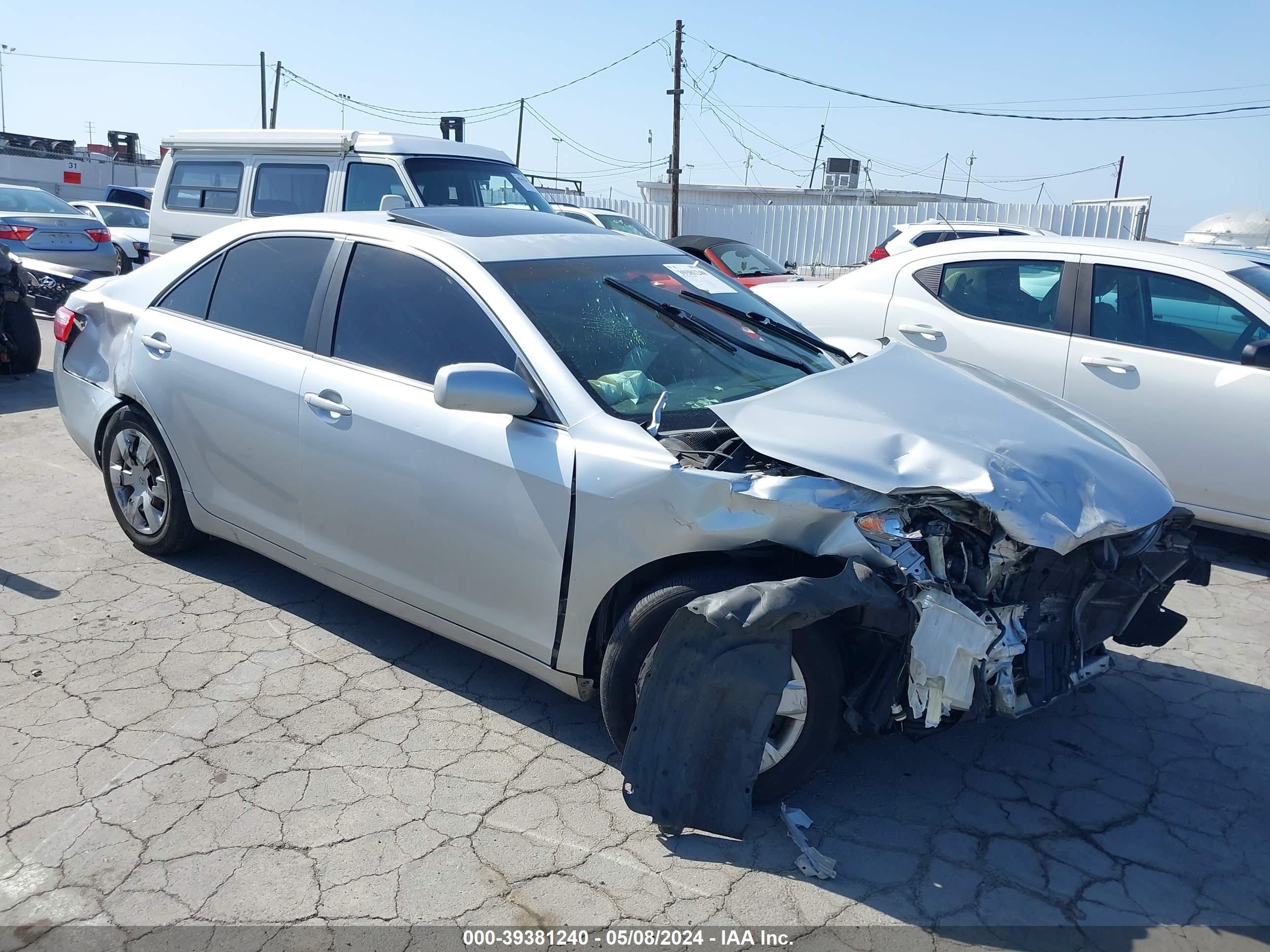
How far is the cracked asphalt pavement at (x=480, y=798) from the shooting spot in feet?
9.07

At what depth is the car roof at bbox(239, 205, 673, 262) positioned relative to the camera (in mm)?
3861

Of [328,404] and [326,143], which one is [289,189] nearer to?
[326,143]

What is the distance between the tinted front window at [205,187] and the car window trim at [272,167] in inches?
8.6

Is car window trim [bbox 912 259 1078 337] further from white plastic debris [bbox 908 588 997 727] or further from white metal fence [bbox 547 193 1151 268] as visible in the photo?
white metal fence [bbox 547 193 1151 268]

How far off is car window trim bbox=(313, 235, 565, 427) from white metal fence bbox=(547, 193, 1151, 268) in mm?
18846

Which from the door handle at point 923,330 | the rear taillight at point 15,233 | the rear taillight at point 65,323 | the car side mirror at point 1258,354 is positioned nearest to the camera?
the rear taillight at point 65,323

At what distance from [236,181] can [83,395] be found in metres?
5.36

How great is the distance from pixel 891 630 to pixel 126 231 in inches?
587

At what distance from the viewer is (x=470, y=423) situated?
3.43 metres

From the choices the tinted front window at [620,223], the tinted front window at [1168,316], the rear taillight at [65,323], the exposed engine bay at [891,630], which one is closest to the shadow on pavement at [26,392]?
the rear taillight at [65,323]

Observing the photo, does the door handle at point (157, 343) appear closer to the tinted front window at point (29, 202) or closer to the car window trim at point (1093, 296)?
the car window trim at point (1093, 296)

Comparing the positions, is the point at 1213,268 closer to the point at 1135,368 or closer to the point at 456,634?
the point at 1135,368

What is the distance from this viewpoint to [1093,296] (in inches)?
230

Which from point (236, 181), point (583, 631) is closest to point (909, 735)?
point (583, 631)
